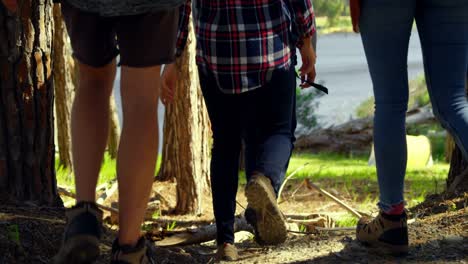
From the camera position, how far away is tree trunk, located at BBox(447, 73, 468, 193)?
574 cm

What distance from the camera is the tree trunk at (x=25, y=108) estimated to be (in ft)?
15.2

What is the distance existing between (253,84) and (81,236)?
117cm

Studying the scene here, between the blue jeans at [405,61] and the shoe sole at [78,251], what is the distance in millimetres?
1474

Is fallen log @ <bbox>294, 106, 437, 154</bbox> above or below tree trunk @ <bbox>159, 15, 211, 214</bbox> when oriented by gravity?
below

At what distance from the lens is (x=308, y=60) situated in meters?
4.33

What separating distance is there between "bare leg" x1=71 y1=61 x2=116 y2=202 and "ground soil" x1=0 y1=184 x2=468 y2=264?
1.90 ft

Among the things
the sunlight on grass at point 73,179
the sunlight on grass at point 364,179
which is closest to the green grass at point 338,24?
the sunlight on grass at point 364,179

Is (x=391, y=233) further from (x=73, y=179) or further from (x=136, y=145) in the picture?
(x=73, y=179)

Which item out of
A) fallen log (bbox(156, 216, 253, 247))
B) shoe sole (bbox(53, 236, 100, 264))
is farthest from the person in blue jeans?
shoe sole (bbox(53, 236, 100, 264))

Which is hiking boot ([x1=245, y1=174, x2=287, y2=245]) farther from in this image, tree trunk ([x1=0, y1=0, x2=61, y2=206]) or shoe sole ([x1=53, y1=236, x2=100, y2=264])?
tree trunk ([x1=0, y1=0, x2=61, y2=206])

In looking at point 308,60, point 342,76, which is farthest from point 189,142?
point 342,76

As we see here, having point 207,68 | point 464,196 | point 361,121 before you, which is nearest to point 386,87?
point 207,68

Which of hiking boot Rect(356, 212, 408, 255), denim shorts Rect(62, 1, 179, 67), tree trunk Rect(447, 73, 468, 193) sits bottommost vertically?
tree trunk Rect(447, 73, 468, 193)

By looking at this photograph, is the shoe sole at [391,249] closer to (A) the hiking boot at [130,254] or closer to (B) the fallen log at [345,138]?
(A) the hiking boot at [130,254]
